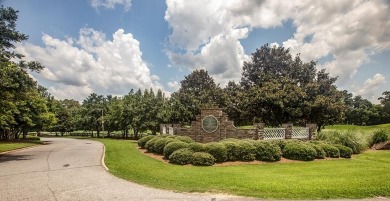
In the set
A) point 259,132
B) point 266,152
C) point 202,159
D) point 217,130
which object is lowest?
point 202,159

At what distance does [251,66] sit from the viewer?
37750 mm

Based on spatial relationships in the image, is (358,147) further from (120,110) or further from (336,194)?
(120,110)

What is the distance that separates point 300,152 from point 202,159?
596 centimetres

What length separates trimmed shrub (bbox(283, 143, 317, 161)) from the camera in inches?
610

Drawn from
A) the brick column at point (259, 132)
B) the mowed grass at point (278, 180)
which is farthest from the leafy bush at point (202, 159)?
the brick column at point (259, 132)

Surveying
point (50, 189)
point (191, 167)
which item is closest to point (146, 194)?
point (50, 189)

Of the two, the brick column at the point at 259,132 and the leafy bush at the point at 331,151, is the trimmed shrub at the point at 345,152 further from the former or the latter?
the brick column at the point at 259,132

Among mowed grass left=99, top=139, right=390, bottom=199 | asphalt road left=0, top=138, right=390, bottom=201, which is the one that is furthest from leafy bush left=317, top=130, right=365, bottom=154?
asphalt road left=0, top=138, right=390, bottom=201

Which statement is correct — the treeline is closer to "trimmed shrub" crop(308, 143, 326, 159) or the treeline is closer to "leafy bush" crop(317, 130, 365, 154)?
"leafy bush" crop(317, 130, 365, 154)

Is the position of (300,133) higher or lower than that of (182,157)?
higher

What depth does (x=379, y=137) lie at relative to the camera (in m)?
22.0

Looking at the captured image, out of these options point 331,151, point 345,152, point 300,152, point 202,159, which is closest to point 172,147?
point 202,159

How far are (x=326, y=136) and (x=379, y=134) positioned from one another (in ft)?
17.8

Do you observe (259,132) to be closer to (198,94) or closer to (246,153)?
(246,153)
